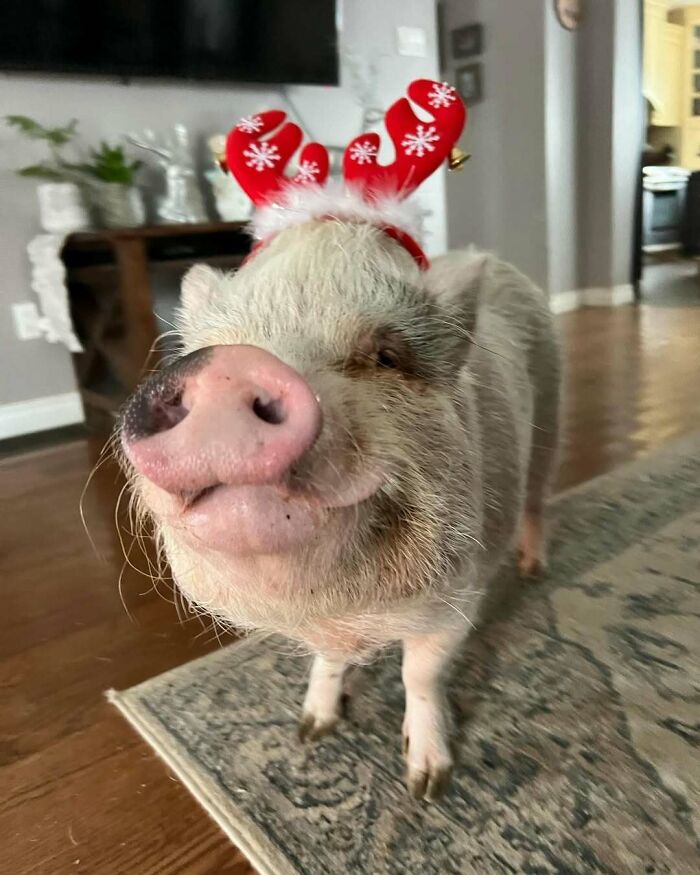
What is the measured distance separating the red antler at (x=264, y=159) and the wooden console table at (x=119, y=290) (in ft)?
4.81

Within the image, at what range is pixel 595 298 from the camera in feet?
16.3

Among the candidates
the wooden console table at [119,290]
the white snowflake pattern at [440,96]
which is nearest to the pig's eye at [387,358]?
the white snowflake pattern at [440,96]

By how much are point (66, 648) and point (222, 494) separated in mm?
926

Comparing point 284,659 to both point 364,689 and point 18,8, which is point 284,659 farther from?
point 18,8

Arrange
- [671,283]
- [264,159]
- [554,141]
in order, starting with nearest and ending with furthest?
[264,159] < [554,141] < [671,283]

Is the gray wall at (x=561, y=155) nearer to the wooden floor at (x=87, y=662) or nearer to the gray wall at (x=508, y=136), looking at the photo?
the gray wall at (x=508, y=136)

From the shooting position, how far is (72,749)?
3.46 feet

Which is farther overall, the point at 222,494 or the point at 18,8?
the point at 18,8

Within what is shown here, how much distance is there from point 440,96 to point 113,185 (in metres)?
1.86

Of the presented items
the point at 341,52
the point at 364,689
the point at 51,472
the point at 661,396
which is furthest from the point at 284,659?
the point at 341,52

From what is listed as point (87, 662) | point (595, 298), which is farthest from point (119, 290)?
point (595, 298)

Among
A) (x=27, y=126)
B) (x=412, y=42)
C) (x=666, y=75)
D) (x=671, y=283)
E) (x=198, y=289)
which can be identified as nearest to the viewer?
(x=198, y=289)

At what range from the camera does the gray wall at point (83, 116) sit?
246 cm

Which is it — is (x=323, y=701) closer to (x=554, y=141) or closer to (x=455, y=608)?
(x=455, y=608)
